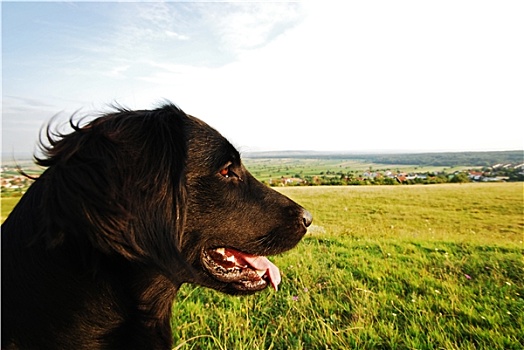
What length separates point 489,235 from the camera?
598 centimetres

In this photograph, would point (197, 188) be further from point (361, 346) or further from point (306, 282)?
point (306, 282)

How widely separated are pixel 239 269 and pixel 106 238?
42.4 inches

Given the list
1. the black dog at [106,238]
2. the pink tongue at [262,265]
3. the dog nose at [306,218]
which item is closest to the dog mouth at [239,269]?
the pink tongue at [262,265]

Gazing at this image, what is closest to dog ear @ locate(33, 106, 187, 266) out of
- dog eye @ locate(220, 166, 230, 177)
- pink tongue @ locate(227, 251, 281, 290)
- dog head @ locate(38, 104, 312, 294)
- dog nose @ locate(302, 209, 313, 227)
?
dog head @ locate(38, 104, 312, 294)

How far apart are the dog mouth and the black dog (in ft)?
0.34

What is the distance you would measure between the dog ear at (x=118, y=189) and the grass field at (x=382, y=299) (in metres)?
1.18

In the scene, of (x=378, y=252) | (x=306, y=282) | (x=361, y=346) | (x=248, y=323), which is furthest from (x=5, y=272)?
(x=378, y=252)

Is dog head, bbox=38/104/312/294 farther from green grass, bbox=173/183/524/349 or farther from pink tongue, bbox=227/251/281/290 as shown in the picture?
green grass, bbox=173/183/524/349

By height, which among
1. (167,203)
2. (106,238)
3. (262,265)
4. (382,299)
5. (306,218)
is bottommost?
(382,299)

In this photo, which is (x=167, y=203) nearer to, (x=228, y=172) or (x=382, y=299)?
(x=228, y=172)

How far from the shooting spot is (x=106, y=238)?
5.02 feet

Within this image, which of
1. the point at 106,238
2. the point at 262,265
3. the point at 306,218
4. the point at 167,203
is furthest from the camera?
the point at 306,218

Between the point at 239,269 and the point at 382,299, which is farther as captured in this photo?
the point at 382,299

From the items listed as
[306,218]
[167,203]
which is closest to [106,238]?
[167,203]
